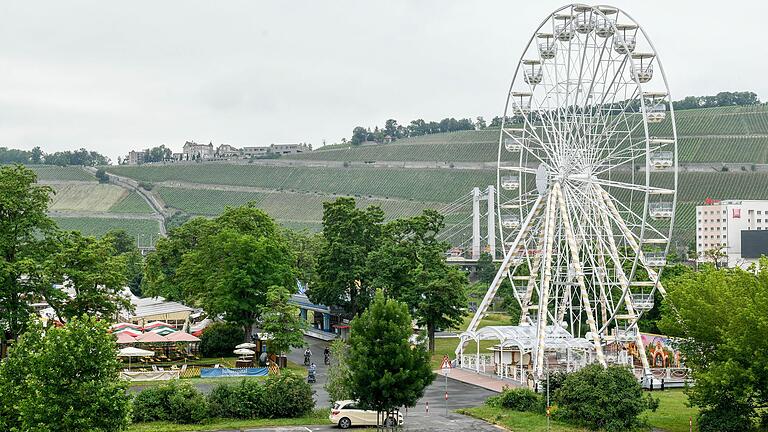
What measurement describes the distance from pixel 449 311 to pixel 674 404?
75.9 feet

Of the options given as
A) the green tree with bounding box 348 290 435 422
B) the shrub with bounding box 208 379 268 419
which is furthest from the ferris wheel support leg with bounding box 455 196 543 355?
the green tree with bounding box 348 290 435 422

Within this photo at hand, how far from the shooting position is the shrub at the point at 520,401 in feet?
150

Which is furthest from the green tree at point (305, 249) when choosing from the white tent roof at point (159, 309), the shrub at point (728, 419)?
the shrub at point (728, 419)

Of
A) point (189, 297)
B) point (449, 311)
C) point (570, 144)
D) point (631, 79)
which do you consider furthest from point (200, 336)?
point (631, 79)

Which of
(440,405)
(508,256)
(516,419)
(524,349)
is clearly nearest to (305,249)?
(508,256)

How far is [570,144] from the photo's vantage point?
58.4m

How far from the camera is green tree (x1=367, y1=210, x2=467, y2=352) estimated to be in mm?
69312

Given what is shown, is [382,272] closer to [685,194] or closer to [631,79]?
[631,79]

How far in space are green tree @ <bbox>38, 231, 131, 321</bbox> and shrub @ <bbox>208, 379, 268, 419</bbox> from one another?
40.1 ft

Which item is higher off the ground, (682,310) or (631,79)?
(631,79)

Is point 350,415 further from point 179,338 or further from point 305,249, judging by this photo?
point 305,249

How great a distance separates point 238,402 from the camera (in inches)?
1734

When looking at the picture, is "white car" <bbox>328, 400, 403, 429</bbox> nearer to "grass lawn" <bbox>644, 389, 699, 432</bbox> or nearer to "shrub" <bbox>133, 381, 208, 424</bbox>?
"shrub" <bbox>133, 381, 208, 424</bbox>

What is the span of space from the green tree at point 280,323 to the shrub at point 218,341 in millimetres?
8628
